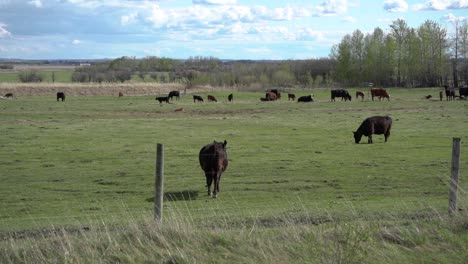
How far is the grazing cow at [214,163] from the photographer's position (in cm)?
1770

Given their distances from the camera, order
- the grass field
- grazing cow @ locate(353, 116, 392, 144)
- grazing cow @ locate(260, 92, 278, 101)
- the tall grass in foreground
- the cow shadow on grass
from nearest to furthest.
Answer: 1. the tall grass in foreground
2. the grass field
3. the cow shadow on grass
4. grazing cow @ locate(353, 116, 392, 144)
5. grazing cow @ locate(260, 92, 278, 101)

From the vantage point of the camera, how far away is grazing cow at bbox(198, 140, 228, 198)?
17703 millimetres

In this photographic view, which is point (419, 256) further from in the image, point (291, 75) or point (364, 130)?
point (291, 75)

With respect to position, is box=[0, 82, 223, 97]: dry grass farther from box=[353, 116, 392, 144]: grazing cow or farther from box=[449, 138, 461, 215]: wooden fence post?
box=[449, 138, 461, 215]: wooden fence post

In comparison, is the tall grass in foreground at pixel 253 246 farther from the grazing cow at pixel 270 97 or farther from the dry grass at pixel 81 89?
the dry grass at pixel 81 89

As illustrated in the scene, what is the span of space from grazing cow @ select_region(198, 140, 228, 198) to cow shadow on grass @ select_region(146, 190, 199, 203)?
0.53 metres

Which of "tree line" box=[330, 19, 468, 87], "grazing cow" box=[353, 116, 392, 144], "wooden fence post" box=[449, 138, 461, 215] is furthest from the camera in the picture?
"tree line" box=[330, 19, 468, 87]

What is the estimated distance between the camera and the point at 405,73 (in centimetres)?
11688

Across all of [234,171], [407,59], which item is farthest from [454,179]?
[407,59]

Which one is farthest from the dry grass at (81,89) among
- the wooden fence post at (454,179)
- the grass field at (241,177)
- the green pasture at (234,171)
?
the wooden fence post at (454,179)

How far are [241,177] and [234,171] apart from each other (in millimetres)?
1203

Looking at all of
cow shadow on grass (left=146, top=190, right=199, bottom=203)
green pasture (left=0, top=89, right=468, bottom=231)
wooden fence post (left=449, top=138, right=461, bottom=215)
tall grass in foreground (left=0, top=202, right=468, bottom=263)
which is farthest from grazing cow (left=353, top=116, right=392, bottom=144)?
tall grass in foreground (left=0, top=202, right=468, bottom=263)

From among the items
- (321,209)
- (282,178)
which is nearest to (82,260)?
(321,209)

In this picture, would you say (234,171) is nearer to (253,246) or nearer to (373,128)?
(373,128)
